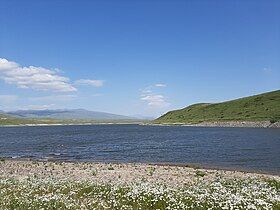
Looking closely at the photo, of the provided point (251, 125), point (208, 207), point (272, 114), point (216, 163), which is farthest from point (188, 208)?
point (272, 114)

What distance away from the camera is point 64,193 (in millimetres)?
21516

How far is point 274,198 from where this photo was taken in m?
17.5

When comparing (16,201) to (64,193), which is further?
(64,193)

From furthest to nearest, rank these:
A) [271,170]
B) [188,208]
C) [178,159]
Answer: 1. [178,159]
2. [271,170]
3. [188,208]

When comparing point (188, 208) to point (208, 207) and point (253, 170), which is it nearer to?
point (208, 207)

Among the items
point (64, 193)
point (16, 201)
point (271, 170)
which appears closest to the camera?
point (16, 201)

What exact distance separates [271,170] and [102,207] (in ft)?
109

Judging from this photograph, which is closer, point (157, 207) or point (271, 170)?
point (157, 207)

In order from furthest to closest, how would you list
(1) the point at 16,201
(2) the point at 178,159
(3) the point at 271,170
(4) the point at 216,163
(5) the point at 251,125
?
(5) the point at 251,125
(2) the point at 178,159
(4) the point at 216,163
(3) the point at 271,170
(1) the point at 16,201

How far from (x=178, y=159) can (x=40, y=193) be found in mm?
39048

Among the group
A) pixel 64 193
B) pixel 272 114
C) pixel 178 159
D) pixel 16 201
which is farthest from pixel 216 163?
pixel 272 114

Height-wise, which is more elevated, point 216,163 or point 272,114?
point 272,114

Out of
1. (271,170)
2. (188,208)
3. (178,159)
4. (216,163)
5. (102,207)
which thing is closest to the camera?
(188,208)

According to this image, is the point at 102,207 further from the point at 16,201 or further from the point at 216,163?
the point at 216,163
